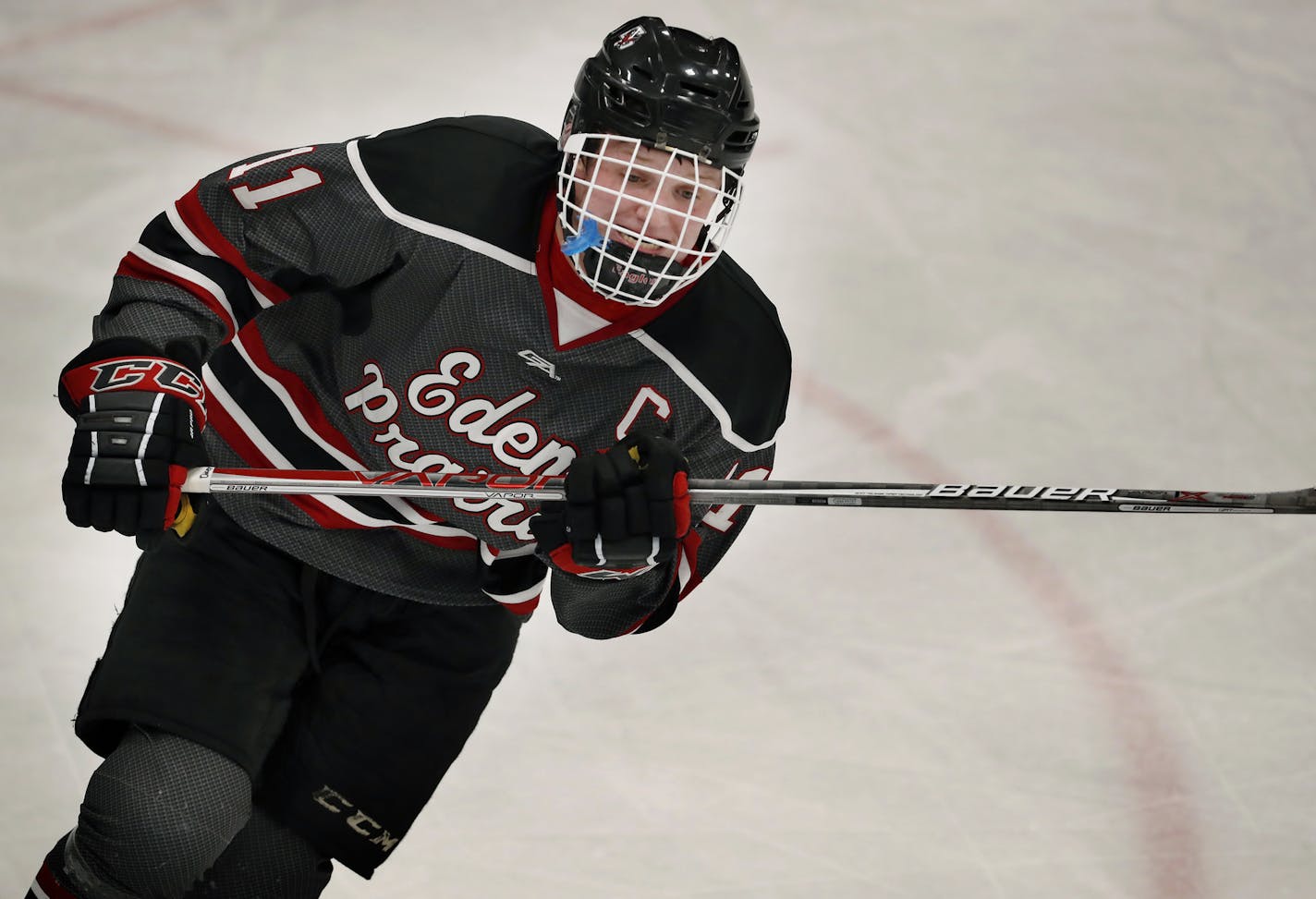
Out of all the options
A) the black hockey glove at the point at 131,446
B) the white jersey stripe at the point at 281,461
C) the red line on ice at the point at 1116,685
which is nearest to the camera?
the black hockey glove at the point at 131,446

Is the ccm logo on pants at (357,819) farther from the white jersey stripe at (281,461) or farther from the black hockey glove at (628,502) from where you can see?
the black hockey glove at (628,502)

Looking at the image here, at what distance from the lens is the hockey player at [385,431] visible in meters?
2.21

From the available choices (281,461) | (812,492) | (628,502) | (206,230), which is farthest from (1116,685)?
(206,230)

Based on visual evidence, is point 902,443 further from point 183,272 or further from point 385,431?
point 183,272

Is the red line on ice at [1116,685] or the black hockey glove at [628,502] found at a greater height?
the black hockey glove at [628,502]

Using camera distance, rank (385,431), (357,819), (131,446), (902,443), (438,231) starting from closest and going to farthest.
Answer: (131,446)
(438,231)
(385,431)
(357,819)
(902,443)

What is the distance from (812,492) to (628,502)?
250 mm

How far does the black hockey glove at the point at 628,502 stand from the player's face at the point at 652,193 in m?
0.27

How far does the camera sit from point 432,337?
2.39 meters

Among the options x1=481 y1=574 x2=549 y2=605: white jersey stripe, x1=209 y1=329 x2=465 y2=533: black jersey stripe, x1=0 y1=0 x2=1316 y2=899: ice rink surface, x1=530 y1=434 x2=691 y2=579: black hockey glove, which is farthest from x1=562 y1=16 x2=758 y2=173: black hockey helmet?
x1=0 y1=0 x2=1316 y2=899: ice rink surface

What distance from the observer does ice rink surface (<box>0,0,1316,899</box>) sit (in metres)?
3.01

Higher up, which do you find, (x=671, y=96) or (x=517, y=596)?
(x=671, y=96)

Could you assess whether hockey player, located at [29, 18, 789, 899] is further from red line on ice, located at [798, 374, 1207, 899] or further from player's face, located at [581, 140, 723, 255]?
red line on ice, located at [798, 374, 1207, 899]

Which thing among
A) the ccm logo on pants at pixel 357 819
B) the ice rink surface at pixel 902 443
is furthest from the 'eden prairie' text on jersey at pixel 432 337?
the ice rink surface at pixel 902 443
